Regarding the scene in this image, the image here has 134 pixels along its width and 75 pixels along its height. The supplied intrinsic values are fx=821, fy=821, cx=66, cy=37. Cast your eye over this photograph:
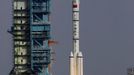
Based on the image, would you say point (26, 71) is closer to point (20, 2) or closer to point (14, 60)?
point (14, 60)

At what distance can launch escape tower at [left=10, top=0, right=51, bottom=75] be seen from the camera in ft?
355

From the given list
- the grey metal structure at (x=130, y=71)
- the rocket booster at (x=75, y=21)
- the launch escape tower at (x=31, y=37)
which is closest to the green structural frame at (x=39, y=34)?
the launch escape tower at (x=31, y=37)

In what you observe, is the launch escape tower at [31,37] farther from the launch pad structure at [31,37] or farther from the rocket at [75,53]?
the rocket at [75,53]

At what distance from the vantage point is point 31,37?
354ft

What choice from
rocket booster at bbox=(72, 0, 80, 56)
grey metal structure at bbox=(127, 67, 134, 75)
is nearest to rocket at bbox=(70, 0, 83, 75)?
rocket booster at bbox=(72, 0, 80, 56)

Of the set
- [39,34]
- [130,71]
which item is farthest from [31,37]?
[130,71]

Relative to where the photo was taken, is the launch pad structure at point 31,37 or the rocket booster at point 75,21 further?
the launch pad structure at point 31,37

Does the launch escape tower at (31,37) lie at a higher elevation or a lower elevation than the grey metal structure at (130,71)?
higher

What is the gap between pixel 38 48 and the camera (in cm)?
10819

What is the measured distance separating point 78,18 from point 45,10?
980 centimetres

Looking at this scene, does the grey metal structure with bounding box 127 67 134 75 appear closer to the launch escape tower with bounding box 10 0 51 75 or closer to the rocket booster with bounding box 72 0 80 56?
the launch escape tower with bounding box 10 0 51 75

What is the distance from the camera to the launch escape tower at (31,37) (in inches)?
4254

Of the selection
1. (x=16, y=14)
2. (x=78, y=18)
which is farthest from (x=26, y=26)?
(x=78, y=18)

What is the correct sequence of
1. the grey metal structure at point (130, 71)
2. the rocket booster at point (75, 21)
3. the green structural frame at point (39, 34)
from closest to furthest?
1. the rocket booster at point (75, 21)
2. the green structural frame at point (39, 34)
3. the grey metal structure at point (130, 71)
